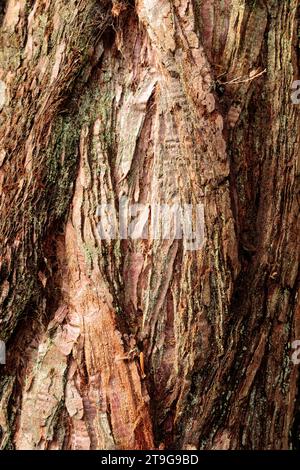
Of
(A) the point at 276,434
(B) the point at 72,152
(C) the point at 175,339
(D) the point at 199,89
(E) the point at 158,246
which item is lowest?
(A) the point at 276,434

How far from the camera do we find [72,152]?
2193 millimetres

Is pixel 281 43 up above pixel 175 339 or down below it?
above

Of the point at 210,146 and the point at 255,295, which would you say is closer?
the point at 210,146

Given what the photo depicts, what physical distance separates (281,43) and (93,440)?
1413 millimetres

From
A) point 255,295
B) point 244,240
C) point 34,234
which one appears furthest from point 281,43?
point 34,234

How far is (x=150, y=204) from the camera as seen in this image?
2.17 meters

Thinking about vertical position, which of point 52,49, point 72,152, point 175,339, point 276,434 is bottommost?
point 276,434

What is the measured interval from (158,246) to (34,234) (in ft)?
1.31

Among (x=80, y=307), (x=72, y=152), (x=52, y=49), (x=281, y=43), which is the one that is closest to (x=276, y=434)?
(x=80, y=307)

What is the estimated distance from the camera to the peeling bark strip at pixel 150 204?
2117mm

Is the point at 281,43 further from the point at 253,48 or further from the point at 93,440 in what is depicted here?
the point at 93,440

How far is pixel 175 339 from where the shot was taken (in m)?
2.16

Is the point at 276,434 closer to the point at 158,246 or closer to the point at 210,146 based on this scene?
the point at 158,246

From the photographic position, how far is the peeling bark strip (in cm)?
212
